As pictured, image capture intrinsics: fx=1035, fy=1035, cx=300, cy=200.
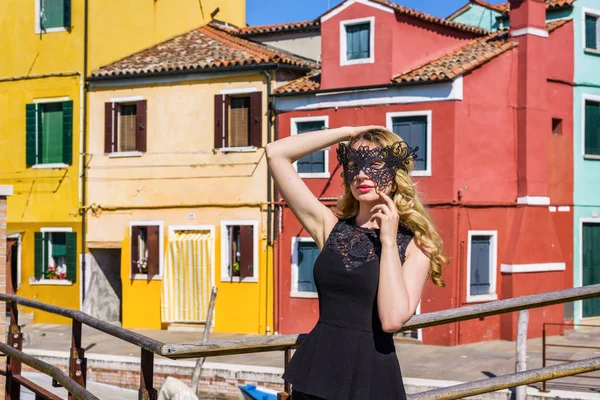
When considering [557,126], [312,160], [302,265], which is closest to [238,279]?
[302,265]

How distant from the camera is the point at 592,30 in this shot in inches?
899

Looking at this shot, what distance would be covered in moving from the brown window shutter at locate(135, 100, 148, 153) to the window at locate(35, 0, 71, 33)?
2792 mm

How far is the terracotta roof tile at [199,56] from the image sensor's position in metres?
22.9

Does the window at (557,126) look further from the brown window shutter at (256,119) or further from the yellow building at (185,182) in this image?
the brown window shutter at (256,119)

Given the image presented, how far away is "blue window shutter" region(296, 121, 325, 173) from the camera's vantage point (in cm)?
2202

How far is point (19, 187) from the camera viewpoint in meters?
25.6

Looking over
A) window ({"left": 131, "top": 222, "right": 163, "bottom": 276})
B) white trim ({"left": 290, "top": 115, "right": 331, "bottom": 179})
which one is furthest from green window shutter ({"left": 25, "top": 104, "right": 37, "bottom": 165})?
white trim ({"left": 290, "top": 115, "right": 331, "bottom": 179})

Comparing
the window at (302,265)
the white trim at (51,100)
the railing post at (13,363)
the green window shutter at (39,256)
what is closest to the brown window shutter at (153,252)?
the green window shutter at (39,256)

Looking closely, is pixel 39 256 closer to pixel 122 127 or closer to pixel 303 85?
pixel 122 127

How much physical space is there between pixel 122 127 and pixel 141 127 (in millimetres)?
727

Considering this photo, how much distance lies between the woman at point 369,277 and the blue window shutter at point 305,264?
18.6 metres

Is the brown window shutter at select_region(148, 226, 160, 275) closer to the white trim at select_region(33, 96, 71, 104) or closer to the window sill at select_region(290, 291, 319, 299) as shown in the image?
the window sill at select_region(290, 291, 319, 299)

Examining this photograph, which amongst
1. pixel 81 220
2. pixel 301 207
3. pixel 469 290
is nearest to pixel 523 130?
pixel 469 290

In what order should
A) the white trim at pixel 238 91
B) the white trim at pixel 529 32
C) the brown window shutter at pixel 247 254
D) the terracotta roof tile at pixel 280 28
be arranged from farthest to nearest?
the terracotta roof tile at pixel 280 28
the white trim at pixel 238 91
the brown window shutter at pixel 247 254
the white trim at pixel 529 32
